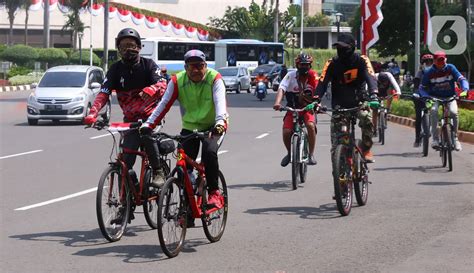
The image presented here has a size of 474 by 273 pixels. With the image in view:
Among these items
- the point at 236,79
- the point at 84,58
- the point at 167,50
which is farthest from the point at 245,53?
the point at 236,79

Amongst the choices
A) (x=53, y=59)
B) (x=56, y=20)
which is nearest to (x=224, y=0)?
(x=56, y=20)

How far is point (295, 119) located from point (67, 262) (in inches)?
251

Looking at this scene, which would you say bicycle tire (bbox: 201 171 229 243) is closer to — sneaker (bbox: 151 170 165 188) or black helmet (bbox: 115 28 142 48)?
sneaker (bbox: 151 170 165 188)

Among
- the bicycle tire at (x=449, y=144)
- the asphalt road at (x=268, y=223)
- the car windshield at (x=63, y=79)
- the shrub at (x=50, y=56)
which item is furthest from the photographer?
the shrub at (x=50, y=56)

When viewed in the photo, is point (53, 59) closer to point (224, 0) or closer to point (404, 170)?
point (224, 0)

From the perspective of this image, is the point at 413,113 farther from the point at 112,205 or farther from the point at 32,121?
the point at 112,205

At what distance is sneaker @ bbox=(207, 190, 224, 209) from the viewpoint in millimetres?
9391

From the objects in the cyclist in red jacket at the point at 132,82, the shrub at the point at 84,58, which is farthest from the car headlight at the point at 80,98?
the shrub at the point at 84,58

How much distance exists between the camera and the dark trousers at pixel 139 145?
989cm

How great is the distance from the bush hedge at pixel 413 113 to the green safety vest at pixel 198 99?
14.8 meters

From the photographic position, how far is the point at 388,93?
23.1 metres

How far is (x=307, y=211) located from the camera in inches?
464

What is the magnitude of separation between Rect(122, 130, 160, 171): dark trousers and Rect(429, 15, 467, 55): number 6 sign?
33710mm

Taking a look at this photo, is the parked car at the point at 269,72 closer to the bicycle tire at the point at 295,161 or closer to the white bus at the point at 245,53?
the white bus at the point at 245,53
